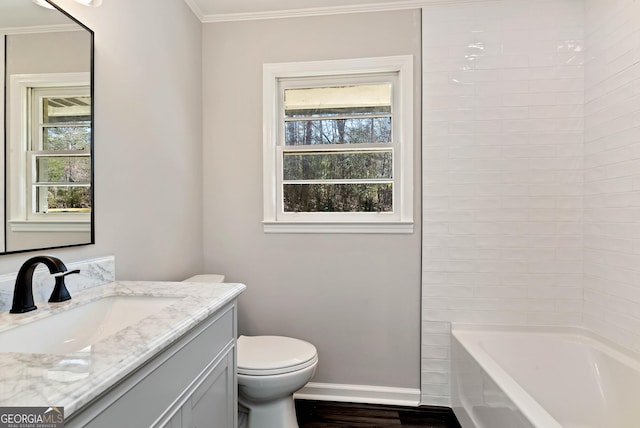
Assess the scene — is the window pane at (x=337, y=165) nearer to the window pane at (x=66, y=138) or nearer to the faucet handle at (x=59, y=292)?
the window pane at (x=66, y=138)

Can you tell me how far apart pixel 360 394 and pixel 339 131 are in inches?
66.7

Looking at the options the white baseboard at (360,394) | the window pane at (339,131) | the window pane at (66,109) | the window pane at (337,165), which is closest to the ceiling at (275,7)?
the window pane at (339,131)

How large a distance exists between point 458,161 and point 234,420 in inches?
69.6

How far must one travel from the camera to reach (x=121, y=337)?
71 cm

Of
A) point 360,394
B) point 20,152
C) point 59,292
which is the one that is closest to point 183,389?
point 59,292

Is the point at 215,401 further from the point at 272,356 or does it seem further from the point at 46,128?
the point at 46,128

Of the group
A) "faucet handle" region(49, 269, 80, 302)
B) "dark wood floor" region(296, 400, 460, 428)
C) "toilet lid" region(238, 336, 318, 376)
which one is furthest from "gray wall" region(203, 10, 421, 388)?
"faucet handle" region(49, 269, 80, 302)

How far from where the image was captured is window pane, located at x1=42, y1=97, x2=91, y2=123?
107cm

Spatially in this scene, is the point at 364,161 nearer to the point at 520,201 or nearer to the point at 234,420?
the point at 520,201

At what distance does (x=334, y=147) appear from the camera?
212cm

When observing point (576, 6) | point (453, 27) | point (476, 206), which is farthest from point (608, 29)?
point (476, 206)

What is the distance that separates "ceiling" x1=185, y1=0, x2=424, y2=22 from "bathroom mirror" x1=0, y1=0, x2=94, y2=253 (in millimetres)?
1019

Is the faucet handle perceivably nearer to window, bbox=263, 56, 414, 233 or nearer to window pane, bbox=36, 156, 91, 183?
window pane, bbox=36, 156, 91, 183

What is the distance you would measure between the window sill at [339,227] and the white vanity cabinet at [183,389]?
0.91 metres
